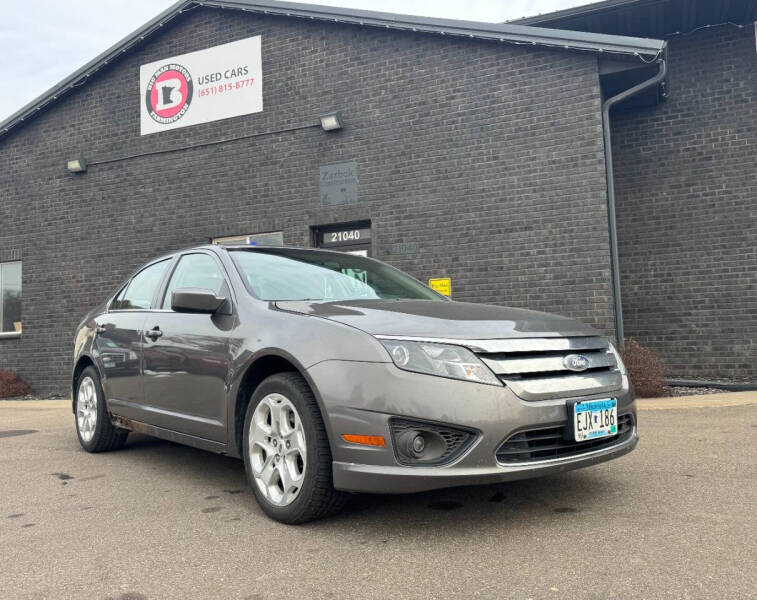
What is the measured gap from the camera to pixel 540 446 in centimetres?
300

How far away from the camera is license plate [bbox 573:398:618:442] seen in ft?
10.0

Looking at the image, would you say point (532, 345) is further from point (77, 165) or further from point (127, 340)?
point (77, 165)

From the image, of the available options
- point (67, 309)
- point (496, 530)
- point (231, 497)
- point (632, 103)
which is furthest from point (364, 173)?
point (496, 530)

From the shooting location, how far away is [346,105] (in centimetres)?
988

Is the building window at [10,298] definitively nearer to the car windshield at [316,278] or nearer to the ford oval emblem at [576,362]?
the car windshield at [316,278]

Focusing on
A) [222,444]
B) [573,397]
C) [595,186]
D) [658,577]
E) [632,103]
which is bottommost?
[658,577]

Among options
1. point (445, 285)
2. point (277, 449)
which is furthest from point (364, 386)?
point (445, 285)

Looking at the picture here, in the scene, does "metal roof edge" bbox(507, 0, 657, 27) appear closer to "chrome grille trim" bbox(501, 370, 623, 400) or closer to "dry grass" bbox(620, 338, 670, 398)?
"dry grass" bbox(620, 338, 670, 398)

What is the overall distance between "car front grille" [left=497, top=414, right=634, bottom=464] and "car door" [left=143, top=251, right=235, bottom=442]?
1.56m

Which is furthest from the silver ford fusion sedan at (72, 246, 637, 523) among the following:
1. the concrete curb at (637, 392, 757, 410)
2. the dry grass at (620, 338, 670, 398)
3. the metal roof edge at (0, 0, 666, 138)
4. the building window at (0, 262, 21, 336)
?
the building window at (0, 262, 21, 336)

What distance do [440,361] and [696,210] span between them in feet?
25.6

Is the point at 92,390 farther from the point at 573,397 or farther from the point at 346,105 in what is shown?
the point at 346,105

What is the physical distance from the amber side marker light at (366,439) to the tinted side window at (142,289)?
2.34 m

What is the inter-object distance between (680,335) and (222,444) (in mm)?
7570
